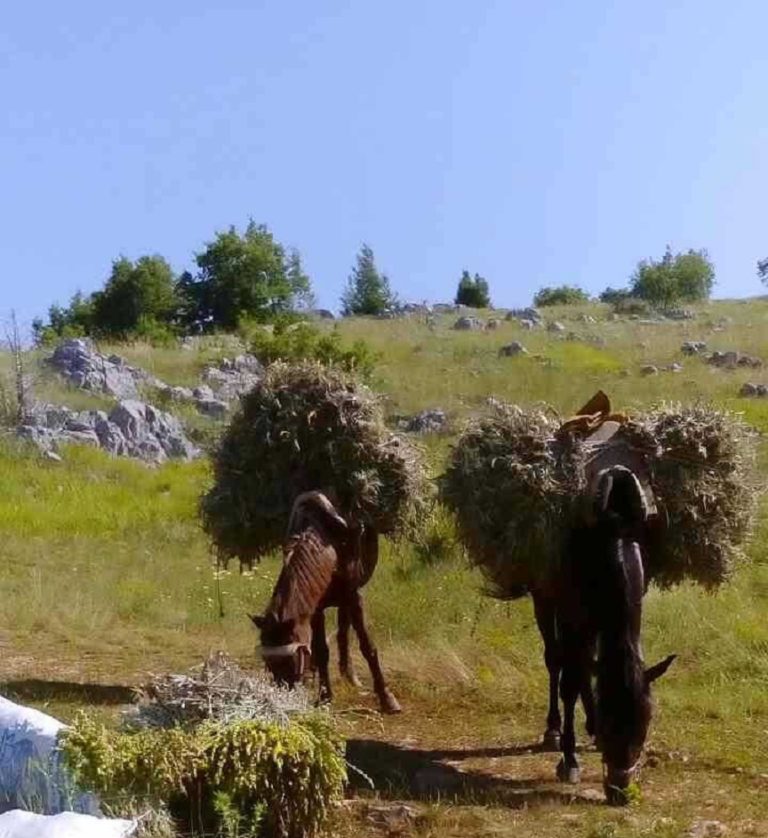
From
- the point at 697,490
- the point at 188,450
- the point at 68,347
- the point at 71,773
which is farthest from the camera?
the point at 68,347

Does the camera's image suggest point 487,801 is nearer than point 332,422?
Yes

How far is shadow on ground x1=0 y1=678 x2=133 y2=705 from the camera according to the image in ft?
33.1

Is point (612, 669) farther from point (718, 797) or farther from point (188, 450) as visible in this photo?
point (188, 450)

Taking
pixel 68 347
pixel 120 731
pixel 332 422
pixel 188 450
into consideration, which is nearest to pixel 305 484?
pixel 332 422

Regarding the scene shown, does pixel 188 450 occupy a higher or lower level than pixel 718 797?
higher

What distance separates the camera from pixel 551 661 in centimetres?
903

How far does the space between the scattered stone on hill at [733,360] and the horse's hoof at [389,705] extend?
18.1 metres

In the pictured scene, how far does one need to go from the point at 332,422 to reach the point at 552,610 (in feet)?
7.35

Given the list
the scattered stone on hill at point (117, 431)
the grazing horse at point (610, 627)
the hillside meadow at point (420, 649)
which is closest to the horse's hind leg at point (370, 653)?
the hillside meadow at point (420, 649)

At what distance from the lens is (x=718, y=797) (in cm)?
783

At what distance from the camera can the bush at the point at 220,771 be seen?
19.6 feet

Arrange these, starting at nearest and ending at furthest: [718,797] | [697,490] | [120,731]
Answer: [120,731], [718,797], [697,490]

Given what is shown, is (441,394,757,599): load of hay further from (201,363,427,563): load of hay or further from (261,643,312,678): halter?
(261,643,312,678): halter

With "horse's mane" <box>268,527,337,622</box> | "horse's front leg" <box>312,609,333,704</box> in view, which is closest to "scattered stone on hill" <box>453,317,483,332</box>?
"horse's front leg" <box>312,609,333,704</box>
